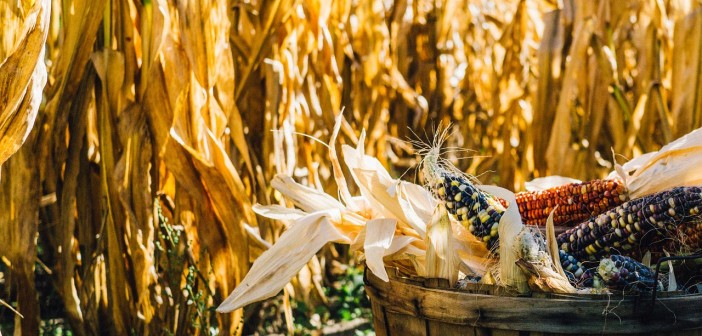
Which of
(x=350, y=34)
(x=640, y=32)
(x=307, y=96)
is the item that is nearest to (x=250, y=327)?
(x=307, y=96)

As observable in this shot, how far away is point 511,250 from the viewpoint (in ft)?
4.58

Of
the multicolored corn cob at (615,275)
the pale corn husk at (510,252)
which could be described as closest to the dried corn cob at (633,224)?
the multicolored corn cob at (615,275)

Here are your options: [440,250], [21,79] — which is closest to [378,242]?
[440,250]

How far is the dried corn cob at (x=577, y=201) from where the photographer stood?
1.74 metres

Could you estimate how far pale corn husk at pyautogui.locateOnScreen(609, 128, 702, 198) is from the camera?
1.76 meters

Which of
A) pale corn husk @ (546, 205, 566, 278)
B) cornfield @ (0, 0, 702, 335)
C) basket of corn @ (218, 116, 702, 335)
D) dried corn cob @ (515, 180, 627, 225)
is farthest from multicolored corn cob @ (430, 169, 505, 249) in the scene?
cornfield @ (0, 0, 702, 335)

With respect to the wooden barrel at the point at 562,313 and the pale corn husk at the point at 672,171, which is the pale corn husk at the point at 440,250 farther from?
the pale corn husk at the point at 672,171

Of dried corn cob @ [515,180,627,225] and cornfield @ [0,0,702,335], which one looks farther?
cornfield @ [0,0,702,335]

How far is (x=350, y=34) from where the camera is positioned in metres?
3.53

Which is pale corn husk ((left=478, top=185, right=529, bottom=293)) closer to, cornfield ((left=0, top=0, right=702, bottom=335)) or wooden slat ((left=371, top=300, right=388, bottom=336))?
wooden slat ((left=371, top=300, right=388, bottom=336))

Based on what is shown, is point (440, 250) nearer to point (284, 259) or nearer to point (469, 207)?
point (469, 207)

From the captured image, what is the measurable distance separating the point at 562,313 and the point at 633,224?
299 millimetres

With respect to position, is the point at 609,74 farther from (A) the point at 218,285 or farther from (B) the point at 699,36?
(A) the point at 218,285

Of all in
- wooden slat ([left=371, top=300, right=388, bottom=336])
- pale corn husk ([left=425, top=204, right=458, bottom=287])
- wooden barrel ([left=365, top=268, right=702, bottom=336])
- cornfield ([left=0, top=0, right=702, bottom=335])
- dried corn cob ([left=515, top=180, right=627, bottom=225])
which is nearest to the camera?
wooden barrel ([left=365, top=268, right=702, bottom=336])
